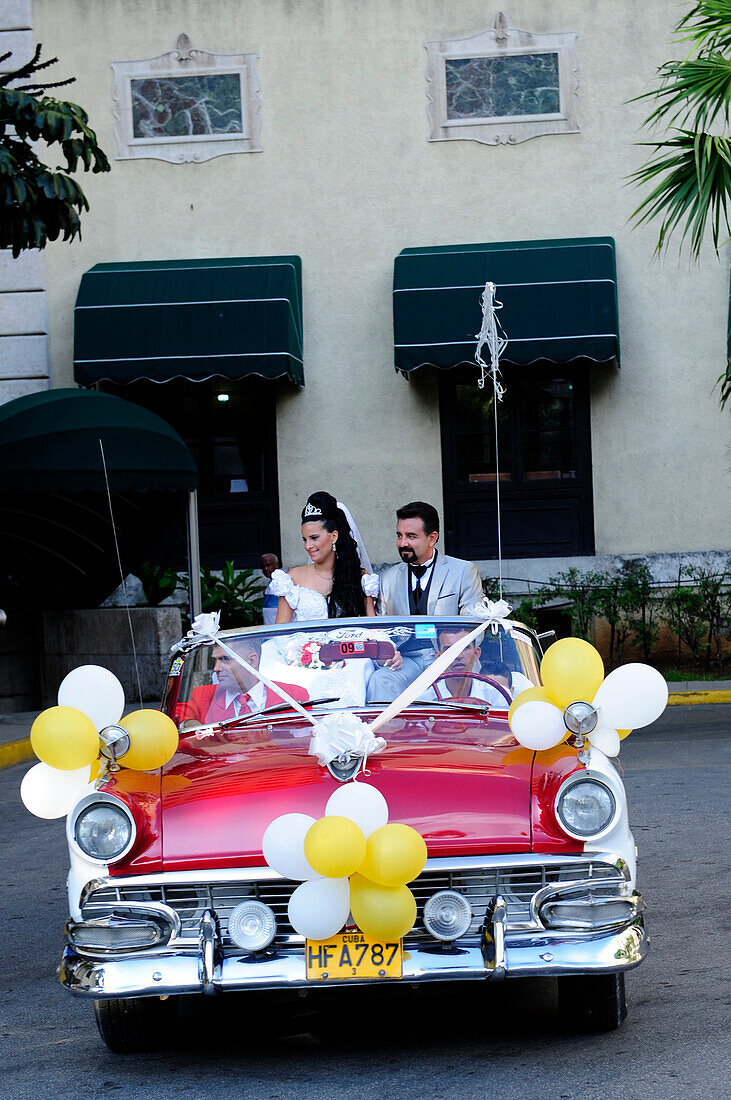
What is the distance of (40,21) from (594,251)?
7.35 meters

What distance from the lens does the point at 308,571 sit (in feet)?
22.1

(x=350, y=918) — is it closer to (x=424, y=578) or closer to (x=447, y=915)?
(x=447, y=915)

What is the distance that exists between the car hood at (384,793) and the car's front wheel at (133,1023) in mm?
608

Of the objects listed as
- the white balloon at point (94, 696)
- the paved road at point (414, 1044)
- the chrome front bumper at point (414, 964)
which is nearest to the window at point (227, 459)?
the paved road at point (414, 1044)

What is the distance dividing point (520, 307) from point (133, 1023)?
39.5 feet

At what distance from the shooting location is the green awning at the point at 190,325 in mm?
15562

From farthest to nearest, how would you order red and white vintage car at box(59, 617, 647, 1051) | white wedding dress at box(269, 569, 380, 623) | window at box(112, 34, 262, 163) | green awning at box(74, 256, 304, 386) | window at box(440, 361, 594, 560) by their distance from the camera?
window at box(112, 34, 262, 163), window at box(440, 361, 594, 560), green awning at box(74, 256, 304, 386), white wedding dress at box(269, 569, 380, 623), red and white vintage car at box(59, 617, 647, 1051)

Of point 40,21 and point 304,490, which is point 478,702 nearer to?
point 304,490

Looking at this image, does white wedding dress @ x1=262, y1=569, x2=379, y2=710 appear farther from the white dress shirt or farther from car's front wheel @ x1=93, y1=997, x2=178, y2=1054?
car's front wheel @ x1=93, y1=997, x2=178, y2=1054

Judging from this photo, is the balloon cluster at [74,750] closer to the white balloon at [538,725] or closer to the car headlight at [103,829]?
the car headlight at [103,829]

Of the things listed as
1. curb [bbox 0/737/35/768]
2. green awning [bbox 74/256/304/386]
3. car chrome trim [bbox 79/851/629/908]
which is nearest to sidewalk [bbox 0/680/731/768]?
curb [bbox 0/737/35/768]

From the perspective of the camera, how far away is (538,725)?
4.41 m

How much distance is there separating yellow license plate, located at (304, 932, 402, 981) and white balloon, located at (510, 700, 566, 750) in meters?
0.85

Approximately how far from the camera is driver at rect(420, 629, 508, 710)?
520 cm
